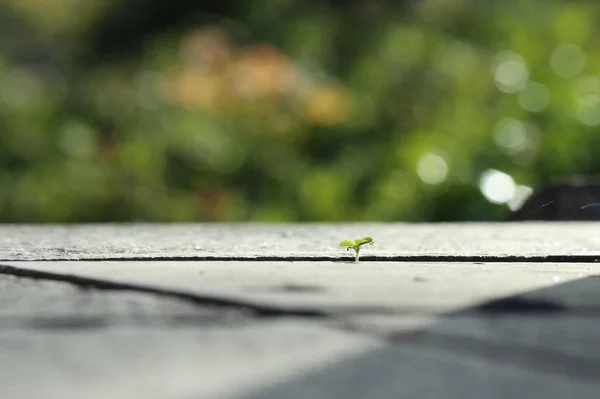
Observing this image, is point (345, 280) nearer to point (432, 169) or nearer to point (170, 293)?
point (170, 293)

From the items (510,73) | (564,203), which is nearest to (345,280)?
(564,203)

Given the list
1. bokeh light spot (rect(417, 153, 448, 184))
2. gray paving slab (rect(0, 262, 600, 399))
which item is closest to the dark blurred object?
bokeh light spot (rect(417, 153, 448, 184))

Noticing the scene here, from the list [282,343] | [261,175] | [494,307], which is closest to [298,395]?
[282,343]

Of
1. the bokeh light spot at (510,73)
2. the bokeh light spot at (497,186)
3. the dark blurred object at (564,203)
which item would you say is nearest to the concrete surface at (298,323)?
the dark blurred object at (564,203)

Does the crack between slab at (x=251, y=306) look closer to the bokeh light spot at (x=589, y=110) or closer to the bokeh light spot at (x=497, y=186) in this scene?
the bokeh light spot at (x=497, y=186)

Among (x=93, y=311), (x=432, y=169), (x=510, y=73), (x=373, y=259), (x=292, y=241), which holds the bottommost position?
(x=93, y=311)

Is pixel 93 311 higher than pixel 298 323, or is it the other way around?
pixel 93 311

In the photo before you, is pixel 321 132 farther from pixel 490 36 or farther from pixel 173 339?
pixel 173 339
